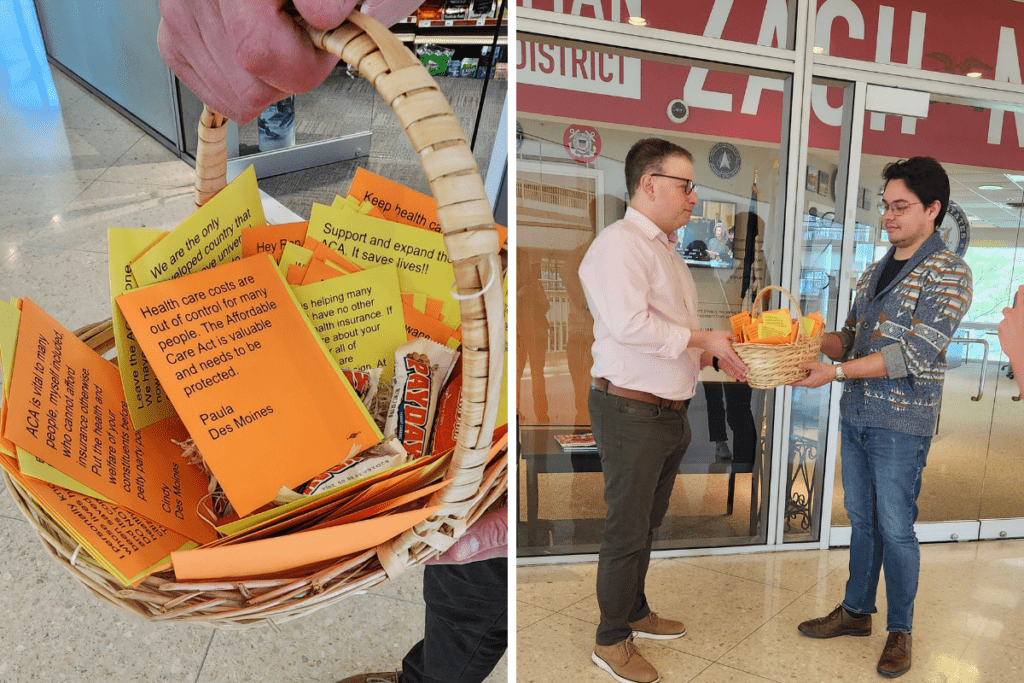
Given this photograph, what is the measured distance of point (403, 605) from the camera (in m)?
1.01

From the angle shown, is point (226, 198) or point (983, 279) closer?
point (226, 198)

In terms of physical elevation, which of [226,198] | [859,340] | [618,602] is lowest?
[618,602]

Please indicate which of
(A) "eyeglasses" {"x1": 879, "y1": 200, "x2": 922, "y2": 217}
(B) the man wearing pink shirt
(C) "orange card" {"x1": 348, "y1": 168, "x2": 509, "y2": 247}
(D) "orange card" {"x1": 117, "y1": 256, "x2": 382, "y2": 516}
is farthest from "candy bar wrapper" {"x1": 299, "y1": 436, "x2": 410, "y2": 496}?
(A) "eyeglasses" {"x1": 879, "y1": 200, "x2": 922, "y2": 217}

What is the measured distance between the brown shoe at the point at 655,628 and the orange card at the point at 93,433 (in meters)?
1.15

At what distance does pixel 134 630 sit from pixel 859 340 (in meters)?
1.33

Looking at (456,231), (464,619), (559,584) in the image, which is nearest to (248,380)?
(456,231)

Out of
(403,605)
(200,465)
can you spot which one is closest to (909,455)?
(403,605)

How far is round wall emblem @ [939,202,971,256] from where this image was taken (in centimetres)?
131

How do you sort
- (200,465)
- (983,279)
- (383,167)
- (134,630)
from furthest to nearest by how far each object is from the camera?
(983,279), (383,167), (134,630), (200,465)

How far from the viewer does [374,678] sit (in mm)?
822

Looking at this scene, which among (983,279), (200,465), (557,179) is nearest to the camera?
→ (200,465)

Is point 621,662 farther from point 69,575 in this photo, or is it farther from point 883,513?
point 69,575

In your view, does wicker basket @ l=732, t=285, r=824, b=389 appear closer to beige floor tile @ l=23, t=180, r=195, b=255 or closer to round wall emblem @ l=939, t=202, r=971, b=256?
round wall emblem @ l=939, t=202, r=971, b=256

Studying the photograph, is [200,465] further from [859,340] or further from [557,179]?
[859,340]
